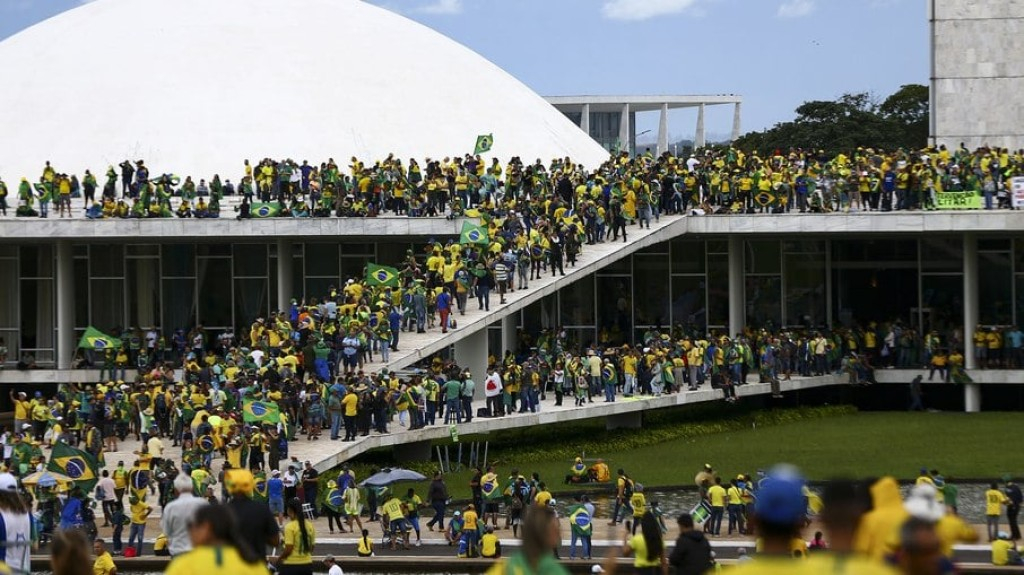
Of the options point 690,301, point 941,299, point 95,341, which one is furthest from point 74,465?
point 941,299

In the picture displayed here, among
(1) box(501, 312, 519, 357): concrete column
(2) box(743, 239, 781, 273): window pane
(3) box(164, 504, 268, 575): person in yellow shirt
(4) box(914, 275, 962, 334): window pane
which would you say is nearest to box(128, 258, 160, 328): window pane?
(1) box(501, 312, 519, 357): concrete column

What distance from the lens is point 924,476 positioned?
72.4 ft

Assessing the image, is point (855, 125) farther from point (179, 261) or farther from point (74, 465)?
point (74, 465)

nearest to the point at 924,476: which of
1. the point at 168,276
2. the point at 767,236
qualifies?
the point at 767,236

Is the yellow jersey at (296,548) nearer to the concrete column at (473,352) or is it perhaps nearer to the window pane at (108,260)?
the concrete column at (473,352)

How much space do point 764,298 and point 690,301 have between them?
5.93ft

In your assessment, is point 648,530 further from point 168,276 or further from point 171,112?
point 171,112

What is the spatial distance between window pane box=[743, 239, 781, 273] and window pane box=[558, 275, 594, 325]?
3.87m

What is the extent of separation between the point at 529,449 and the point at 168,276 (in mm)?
14049

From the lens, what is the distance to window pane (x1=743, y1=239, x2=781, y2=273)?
4228 centimetres

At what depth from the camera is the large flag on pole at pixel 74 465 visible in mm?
23422

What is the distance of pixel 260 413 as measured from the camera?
26.0m

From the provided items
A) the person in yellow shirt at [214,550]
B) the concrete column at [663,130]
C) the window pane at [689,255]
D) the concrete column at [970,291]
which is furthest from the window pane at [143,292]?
the concrete column at [663,130]

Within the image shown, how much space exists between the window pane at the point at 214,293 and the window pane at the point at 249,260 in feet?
0.97
